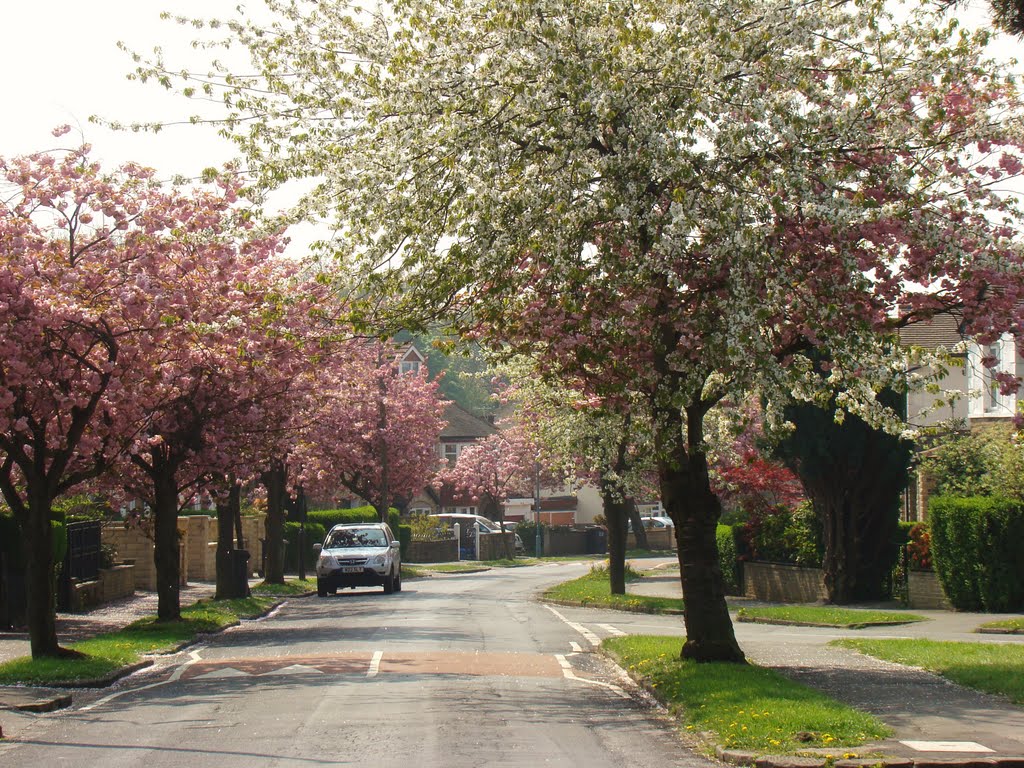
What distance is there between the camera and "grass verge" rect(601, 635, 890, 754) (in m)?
9.86

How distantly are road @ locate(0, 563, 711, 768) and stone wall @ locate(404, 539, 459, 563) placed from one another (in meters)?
41.1

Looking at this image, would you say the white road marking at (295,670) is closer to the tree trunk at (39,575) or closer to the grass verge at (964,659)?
the tree trunk at (39,575)

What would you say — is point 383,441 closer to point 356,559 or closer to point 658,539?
point 356,559

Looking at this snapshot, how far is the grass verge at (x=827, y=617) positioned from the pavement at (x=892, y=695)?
50 centimetres

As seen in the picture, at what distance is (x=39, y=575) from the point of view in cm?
1698

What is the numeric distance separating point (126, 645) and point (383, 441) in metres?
30.6

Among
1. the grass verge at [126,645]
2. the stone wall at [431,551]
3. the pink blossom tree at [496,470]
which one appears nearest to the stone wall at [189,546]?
the grass verge at [126,645]

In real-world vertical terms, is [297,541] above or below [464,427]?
below

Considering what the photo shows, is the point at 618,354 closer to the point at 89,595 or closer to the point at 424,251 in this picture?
the point at 424,251

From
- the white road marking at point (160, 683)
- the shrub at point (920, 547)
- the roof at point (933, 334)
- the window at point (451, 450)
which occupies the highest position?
the roof at point (933, 334)

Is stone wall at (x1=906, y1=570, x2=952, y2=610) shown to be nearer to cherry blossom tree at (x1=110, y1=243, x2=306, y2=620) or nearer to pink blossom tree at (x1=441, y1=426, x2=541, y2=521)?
cherry blossom tree at (x1=110, y1=243, x2=306, y2=620)

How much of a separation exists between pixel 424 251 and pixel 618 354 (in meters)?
2.65

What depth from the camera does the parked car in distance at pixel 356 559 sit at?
3375 cm

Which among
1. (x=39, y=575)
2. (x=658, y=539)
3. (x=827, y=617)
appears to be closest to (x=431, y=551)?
(x=658, y=539)
